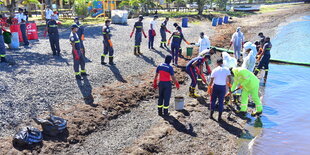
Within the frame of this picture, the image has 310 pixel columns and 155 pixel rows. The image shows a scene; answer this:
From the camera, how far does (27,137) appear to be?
6246 mm

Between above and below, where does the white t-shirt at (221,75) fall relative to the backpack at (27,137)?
above

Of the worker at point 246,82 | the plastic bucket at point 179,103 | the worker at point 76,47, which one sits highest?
the worker at point 76,47

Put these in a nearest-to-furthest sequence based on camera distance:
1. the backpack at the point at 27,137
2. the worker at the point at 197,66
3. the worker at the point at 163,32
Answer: the backpack at the point at 27,137 → the worker at the point at 197,66 → the worker at the point at 163,32

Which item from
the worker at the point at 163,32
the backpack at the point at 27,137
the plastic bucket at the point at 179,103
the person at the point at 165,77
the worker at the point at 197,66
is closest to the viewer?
the backpack at the point at 27,137

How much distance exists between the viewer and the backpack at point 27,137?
619 centimetres

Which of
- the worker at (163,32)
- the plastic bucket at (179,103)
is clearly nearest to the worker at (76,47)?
the plastic bucket at (179,103)

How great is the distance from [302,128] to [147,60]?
320 inches

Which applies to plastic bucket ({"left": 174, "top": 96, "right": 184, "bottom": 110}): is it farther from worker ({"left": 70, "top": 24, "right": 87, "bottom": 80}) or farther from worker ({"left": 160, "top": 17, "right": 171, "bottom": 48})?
worker ({"left": 160, "top": 17, "right": 171, "bottom": 48})

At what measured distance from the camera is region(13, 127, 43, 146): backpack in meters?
6.19

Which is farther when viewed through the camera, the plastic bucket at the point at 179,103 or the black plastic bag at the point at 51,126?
the plastic bucket at the point at 179,103

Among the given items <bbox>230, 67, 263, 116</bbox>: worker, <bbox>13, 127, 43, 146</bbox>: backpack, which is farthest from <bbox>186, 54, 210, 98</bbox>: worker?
<bbox>13, 127, 43, 146</bbox>: backpack

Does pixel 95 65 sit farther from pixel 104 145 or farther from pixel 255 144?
pixel 255 144

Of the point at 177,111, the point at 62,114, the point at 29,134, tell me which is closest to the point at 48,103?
the point at 62,114

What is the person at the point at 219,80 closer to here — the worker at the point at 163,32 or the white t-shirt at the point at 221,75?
the white t-shirt at the point at 221,75
